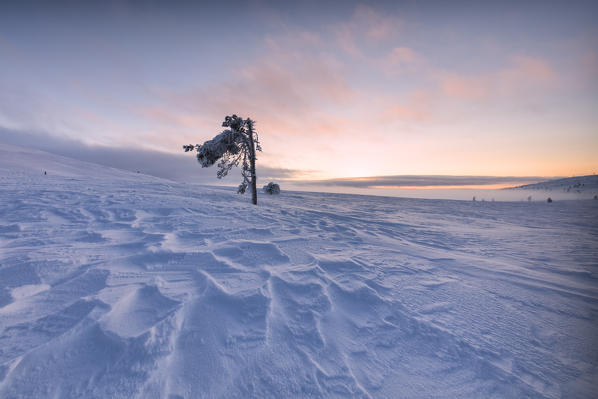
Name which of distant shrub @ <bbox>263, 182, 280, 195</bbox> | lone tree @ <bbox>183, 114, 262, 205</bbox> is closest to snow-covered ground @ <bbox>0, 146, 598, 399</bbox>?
lone tree @ <bbox>183, 114, 262, 205</bbox>

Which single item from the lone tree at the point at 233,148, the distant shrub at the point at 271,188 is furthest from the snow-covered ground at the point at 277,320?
the distant shrub at the point at 271,188

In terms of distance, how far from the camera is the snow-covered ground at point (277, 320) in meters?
1.46

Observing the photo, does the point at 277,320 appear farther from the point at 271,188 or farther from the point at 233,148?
the point at 271,188

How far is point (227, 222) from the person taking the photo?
530cm

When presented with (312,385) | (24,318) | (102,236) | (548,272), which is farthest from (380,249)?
(102,236)

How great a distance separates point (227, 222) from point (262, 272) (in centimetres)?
276

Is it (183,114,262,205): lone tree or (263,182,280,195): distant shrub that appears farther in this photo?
(263,182,280,195): distant shrub

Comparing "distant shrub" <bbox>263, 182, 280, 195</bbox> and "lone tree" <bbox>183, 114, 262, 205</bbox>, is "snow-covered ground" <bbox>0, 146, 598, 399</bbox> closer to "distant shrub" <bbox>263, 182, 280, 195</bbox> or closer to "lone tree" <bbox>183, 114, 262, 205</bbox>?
"lone tree" <bbox>183, 114, 262, 205</bbox>

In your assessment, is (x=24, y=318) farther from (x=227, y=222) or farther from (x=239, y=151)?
(x=239, y=151)

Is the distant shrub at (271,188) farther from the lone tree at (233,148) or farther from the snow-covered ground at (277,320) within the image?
the snow-covered ground at (277,320)

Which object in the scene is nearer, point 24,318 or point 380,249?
point 24,318

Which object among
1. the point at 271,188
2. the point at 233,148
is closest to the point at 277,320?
the point at 233,148

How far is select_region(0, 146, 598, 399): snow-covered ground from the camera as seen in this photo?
57.4 inches

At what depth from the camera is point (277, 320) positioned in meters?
2.01
